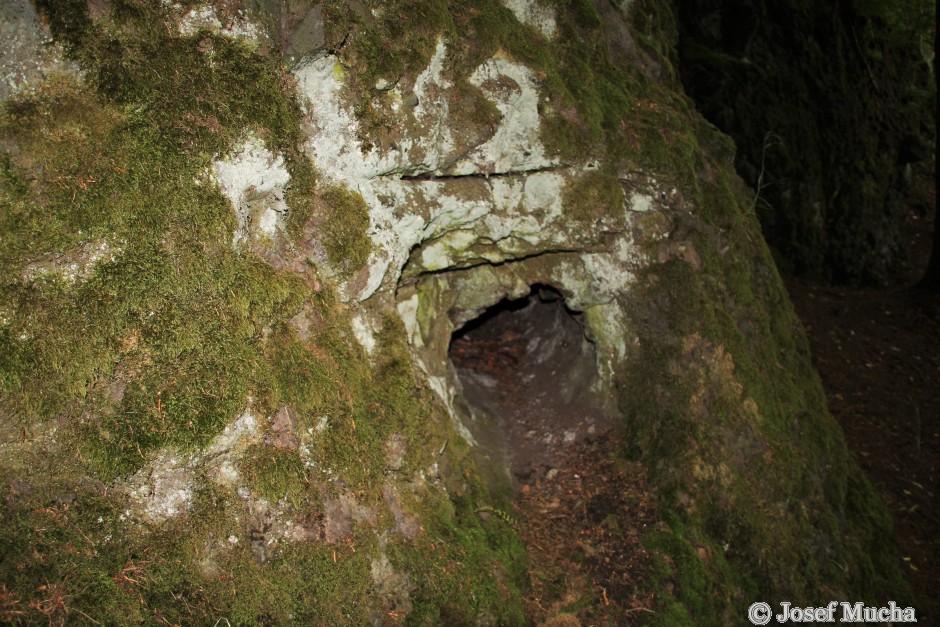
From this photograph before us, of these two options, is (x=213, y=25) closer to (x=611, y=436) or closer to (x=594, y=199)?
(x=594, y=199)

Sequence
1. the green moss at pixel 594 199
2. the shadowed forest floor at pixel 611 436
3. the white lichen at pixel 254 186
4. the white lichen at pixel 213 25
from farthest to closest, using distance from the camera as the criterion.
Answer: the green moss at pixel 594 199
the shadowed forest floor at pixel 611 436
the white lichen at pixel 254 186
the white lichen at pixel 213 25

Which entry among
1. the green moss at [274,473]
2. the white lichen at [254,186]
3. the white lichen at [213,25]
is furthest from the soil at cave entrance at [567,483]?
the white lichen at [213,25]

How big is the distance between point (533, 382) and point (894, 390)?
6914 millimetres

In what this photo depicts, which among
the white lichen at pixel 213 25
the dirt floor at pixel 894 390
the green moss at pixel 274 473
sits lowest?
the dirt floor at pixel 894 390

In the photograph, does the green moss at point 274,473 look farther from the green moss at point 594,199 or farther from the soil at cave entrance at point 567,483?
the green moss at point 594,199

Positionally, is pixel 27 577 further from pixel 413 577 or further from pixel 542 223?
pixel 542 223

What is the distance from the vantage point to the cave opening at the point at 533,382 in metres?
6.23

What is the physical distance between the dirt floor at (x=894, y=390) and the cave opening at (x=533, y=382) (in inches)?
185

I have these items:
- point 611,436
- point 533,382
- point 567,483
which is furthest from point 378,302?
point 533,382

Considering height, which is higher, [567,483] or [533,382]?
[533,382]

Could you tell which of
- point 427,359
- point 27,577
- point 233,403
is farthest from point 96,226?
point 427,359

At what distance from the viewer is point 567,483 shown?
5871 millimetres

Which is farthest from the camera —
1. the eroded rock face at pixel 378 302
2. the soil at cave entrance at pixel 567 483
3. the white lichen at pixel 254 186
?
the soil at cave entrance at pixel 567 483

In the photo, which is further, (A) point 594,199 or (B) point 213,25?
(A) point 594,199
